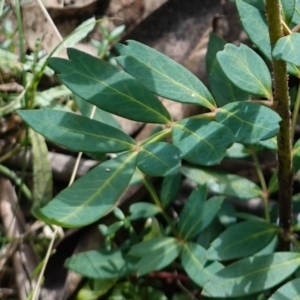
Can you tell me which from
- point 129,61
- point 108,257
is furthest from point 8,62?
point 129,61

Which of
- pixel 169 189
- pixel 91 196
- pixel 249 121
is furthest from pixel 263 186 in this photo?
pixel 91 196

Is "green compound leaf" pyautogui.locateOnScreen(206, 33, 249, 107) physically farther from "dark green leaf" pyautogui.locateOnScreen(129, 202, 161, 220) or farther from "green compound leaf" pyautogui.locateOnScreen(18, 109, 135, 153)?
"green compound leaf" pyautogui.locateOnScreen(18, 109, 135, 153)

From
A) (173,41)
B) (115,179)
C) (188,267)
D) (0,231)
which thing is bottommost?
(0,231)

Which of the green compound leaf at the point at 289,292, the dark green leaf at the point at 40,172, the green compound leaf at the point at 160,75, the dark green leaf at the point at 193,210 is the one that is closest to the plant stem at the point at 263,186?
the dark green leaf at the point at 193,210

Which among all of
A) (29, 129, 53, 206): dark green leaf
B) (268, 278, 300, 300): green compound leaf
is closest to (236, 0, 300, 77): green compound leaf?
(268, 278, 300, 300): green compound leaf

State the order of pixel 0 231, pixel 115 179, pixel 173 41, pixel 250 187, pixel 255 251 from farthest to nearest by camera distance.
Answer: pixel 173 41 → pixel 0 231 → pixel 250 187 → pixel 255 251 → pixel 115 179

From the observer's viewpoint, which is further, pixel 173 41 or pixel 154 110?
pixel 173 41

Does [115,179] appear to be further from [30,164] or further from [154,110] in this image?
[30,164]

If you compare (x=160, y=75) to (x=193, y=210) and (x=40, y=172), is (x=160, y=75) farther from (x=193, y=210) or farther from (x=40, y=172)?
(x=40, y=172)
